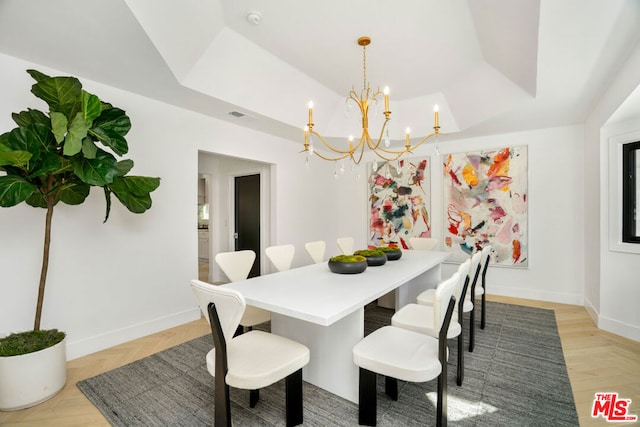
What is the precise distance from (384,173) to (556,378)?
12.5ft

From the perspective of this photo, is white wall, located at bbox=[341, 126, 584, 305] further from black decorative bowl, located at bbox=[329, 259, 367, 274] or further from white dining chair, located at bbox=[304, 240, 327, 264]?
black decorative bowl, located at bbox=[329, 259, 367, 274]

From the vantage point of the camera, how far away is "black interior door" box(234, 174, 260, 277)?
5.11m

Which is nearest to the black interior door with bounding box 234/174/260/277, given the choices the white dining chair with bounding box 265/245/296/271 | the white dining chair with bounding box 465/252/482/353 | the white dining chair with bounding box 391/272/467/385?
the white dining chair with bounding box 265/245/296/271

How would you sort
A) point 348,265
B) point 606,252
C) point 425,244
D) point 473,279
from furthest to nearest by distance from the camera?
point 425,244, point 606,252, point 473,279, point 348,265

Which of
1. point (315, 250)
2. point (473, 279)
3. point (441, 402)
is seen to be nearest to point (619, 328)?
point (473, 279)

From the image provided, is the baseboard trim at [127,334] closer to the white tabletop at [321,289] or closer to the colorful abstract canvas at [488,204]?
the white tabletop at [321,289]

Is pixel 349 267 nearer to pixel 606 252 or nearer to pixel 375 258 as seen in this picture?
pixel 375 258

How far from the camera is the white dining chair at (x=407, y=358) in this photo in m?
1.49

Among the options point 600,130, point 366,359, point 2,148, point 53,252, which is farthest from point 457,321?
point 53,252

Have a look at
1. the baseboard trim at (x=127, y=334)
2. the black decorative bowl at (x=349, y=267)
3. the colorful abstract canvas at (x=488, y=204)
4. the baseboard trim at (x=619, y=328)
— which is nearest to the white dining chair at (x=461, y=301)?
the black decorative bowl at (x=349, y=267)

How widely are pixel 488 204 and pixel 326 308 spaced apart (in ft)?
12.9

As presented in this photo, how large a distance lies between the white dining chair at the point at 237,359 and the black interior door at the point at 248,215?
3461 mm

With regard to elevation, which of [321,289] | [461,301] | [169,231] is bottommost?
[461,301]

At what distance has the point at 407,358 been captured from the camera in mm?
1567
